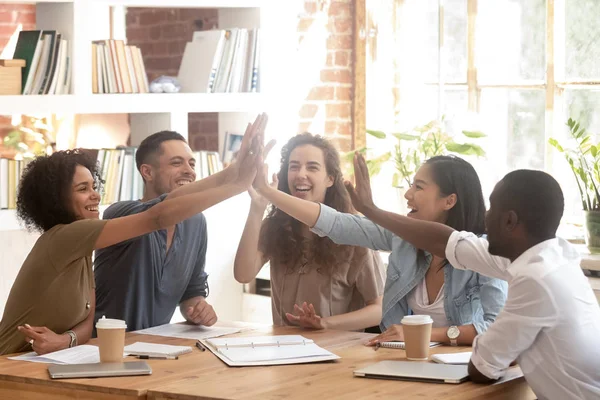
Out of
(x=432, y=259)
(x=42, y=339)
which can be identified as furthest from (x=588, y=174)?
(x=42, y=339)

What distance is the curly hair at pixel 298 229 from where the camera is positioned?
11.9 ft

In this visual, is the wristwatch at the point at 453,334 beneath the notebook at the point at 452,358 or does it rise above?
above

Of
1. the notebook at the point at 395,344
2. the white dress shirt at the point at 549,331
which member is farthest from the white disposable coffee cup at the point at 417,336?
the white dress shirt at the point at 549,331

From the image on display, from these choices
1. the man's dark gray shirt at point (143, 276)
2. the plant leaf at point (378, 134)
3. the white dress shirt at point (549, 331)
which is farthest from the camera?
the plant leaf at point (378, 134)

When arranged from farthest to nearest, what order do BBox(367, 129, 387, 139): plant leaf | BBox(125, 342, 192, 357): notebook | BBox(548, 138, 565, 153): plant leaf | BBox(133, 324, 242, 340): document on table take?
BBox(367, 129, 387, 139): plant leaf → BBox(548, 138, 565, 153): plant leaf → BBox(133, 324, 242, 340): document on table → BBox(125, 342, 192, 357): notebook

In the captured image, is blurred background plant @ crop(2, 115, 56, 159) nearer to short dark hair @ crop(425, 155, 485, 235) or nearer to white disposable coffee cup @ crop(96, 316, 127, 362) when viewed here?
short dark hair @ crop(425, 155, 485, 235)

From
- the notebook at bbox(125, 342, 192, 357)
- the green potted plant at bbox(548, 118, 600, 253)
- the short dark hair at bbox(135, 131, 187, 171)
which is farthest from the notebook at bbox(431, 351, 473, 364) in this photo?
the green potted plant at bbox(548, 118, 600, 253)

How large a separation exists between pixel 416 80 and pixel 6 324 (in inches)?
112

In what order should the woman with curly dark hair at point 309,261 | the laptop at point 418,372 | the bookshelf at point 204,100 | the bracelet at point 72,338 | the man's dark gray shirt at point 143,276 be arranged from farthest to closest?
1. the bookshelf at point 204,100
2. the woman with curly dark hair at point 309,261
3. the man's dark gray shirt at point 143,276
4. the bracelet at point 72,338
5. the laptop at point 418,372

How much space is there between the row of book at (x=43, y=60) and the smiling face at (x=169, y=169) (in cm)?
102

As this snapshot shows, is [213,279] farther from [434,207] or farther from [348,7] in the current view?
[434,207]

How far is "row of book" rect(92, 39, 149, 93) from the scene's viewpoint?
4.78 meters

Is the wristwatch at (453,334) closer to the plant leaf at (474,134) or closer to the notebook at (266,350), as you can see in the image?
the notebook at (266,350)

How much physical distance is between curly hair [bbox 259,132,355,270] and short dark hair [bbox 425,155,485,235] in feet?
1.72
